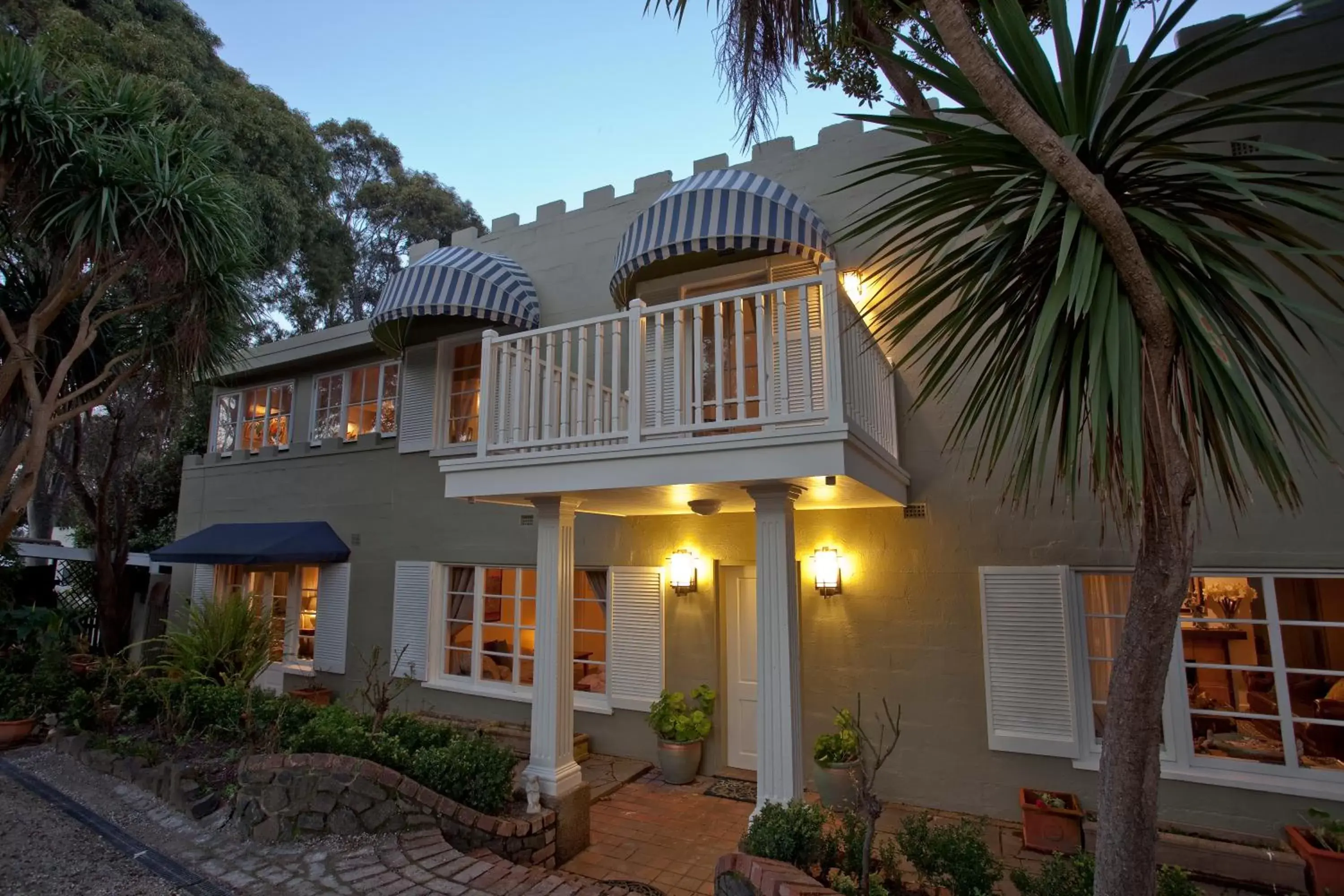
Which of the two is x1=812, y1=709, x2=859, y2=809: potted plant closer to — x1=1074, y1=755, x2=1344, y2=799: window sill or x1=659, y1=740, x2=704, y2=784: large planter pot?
x1=659, y1=740, x2=704, y2=784: large planter pot

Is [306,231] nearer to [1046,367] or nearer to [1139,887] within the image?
[1046,367]

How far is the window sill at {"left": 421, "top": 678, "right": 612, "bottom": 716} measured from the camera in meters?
7.61

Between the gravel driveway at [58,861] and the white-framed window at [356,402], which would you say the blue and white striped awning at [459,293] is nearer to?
the white-framed window at [356,402]

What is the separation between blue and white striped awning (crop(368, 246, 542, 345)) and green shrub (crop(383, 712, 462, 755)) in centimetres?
444

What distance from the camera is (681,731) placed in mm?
6750

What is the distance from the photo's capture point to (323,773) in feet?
16.0

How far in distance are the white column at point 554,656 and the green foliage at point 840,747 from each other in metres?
2.14

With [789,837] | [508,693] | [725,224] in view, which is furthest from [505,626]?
[725,224]

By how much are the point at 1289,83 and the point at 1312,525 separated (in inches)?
155

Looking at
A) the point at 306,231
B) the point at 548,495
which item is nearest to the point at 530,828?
the point at 548,495

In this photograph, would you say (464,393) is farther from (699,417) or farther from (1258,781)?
(1258,781)

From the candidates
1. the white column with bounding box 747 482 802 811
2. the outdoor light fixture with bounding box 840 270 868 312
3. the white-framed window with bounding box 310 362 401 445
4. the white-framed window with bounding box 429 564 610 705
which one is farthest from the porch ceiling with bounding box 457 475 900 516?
the white-framed window with bounding box 310 362 401 445

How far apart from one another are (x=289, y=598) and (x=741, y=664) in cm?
736

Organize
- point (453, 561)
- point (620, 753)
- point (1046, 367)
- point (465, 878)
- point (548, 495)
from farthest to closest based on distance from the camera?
point (453, 561), point (620, 753), point (548, 495), point (465, 878), point (1046, 367)
